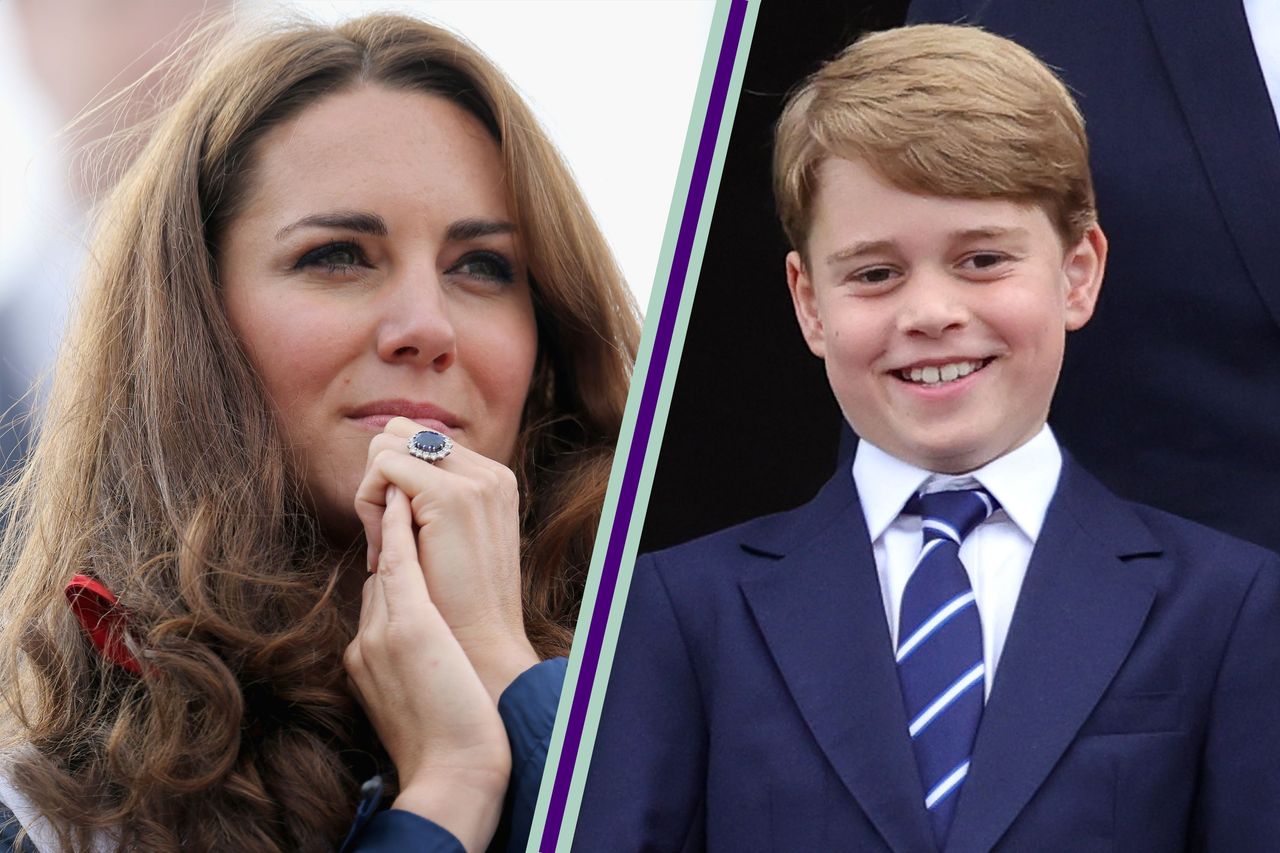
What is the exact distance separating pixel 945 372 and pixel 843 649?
0.88ft

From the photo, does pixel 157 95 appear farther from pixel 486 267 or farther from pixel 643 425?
pixel 643 425

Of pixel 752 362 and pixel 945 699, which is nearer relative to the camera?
pixel 945 699

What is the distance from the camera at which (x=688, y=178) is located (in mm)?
1555

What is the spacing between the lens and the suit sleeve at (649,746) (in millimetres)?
1445

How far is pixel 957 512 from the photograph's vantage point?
1.44 m

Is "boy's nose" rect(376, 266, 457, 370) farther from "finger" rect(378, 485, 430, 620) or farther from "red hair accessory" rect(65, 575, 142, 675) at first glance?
"red hair accessory" rect(65, 575, 142, 675)

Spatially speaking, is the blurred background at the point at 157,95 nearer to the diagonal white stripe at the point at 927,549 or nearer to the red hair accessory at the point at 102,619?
the red hair accessory at the point at 102,619

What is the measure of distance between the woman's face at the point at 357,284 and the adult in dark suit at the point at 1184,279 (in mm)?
568

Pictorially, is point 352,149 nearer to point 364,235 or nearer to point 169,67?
point 364,235

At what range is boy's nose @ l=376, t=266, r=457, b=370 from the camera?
58.3 inches

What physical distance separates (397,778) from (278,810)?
4.3 inches

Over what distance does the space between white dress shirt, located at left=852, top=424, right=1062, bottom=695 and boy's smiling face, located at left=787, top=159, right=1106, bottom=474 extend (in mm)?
15

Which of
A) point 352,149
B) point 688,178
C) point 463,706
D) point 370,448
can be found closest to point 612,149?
point 688,178

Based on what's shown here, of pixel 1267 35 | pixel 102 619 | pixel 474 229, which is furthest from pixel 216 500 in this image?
pixel 1267 35
